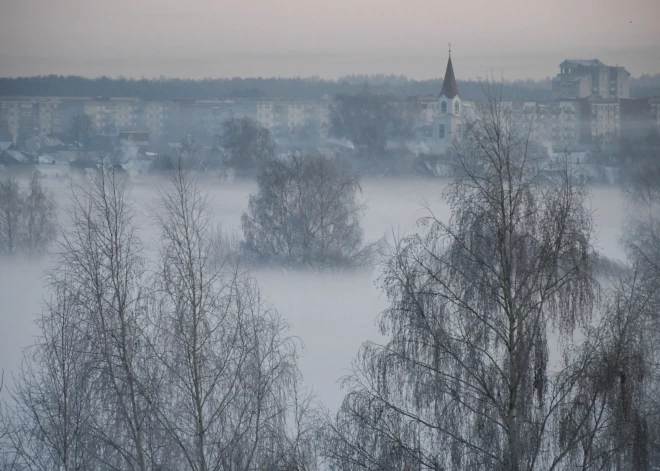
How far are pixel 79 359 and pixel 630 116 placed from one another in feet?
35.8

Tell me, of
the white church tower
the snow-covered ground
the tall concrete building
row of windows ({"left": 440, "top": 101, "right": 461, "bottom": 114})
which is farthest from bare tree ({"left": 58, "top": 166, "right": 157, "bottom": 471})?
the tall concrete building

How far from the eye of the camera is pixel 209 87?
15602 mm

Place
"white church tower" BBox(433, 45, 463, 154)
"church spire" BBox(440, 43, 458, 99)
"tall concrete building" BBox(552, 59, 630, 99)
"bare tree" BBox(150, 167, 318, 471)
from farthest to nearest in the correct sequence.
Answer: "tall concrete building" BBox(552, 59, 630, 99) < "church spire" BBox(440, 43, 458, 99) < "white church tower" BBox(433, 45, 463, 154) < "bare tree" BBox(150, 167, 318, 471)

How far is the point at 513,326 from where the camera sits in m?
5.43

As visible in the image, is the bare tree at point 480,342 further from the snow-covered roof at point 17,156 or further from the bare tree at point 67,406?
the snow-covered roof at point 17,156

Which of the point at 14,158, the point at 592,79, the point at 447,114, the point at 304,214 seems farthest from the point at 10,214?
the point at 592,79

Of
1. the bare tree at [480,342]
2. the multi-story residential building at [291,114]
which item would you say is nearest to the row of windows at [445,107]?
the multi-story residential building at [291,114]

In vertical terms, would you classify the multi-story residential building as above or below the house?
above

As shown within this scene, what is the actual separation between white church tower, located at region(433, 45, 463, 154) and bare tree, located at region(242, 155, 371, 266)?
1935 mm

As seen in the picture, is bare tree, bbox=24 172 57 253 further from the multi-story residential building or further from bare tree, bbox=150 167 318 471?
bare tree, bbox=150 167 318 471

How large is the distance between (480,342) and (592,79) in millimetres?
10050

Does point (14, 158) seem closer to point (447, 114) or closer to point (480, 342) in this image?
point (447, 114)

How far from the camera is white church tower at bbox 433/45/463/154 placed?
12.5 meters

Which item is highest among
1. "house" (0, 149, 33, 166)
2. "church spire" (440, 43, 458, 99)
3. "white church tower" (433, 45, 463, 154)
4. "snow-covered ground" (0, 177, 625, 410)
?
"church spire" (440, 43, 458, 99)
